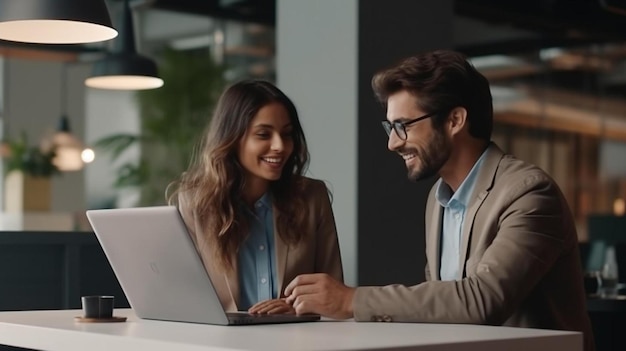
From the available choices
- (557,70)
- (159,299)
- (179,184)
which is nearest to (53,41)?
(179,184)

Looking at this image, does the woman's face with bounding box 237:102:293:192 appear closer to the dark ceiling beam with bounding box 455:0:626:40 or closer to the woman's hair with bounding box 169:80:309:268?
the woman's hair with bounding box 169:80:309:268

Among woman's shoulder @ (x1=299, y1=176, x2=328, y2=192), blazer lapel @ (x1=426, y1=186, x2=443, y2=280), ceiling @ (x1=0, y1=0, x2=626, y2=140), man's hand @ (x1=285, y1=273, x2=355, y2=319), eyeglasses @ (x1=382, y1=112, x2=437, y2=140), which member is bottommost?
man's hand @ (x1=285, y1=273, x2=355, y2=319)

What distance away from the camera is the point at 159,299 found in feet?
10.0

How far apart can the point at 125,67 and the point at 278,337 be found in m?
4.90

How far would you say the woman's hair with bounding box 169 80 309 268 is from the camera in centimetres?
377

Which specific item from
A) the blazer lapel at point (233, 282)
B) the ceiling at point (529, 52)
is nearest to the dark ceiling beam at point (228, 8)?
the ceiling at point (529, 52)

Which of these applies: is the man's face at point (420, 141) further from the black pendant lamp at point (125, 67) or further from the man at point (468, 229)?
the black pendant lamp at point (125, 67)

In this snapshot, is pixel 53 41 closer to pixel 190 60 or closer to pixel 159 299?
pixel 159 299

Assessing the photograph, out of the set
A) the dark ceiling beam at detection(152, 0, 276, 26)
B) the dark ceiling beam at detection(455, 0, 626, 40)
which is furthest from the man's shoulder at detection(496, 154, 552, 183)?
the dark ceiling beam at detection(152, 0, 276, 26)

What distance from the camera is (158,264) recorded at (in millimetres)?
2975

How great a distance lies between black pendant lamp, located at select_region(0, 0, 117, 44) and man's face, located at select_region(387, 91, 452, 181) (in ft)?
4.20

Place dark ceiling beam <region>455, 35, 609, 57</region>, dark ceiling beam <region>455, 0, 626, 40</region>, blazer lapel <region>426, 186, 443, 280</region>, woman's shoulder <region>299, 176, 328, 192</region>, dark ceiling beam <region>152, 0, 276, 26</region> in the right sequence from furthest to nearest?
dark ceiling beam <region>455, 35, 609, 57</region>
dark ceiling beam <region>152, 0, 276, 26</region>
dark ceiling beam <region>455, 0, 626, 40</region>
woman's shoulder <region>299, 176, 328, 192</region>
blazer lapel <region>426, 186, 443, 280</region>

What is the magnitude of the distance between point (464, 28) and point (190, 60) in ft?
10.2

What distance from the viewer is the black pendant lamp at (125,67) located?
716cm
